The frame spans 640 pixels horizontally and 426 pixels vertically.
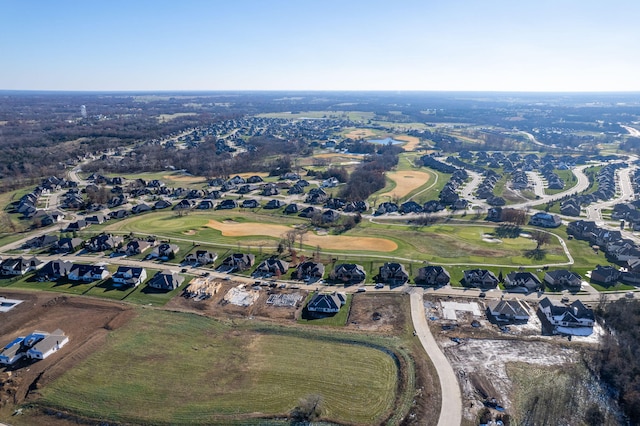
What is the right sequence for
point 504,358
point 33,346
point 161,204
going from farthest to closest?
point 161,204
point 33,346
point 504,358

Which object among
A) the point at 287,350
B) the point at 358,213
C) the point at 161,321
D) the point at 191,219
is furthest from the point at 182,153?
the point at 287,350

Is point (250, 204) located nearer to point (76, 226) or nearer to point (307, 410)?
point (76, 226)

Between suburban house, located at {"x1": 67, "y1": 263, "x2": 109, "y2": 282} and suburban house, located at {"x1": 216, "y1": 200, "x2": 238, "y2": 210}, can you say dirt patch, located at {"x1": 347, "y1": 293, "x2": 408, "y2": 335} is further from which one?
suburban house, located at {"x1": 216, "y1": 200, "x2": 238, "y2": 210}

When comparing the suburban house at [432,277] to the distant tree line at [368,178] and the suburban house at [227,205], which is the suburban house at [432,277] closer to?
the distant tree line at [368,178]

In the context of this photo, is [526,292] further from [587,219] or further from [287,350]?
[587,219]

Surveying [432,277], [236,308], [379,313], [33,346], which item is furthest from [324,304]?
[33,346]

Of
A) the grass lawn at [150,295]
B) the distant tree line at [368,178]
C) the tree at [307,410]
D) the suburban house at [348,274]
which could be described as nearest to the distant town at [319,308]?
the tree at [307,410]

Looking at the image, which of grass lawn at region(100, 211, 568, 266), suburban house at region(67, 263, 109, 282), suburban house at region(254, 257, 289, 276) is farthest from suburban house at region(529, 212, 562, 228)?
suburban house at region(67, 263, 109, 282)
